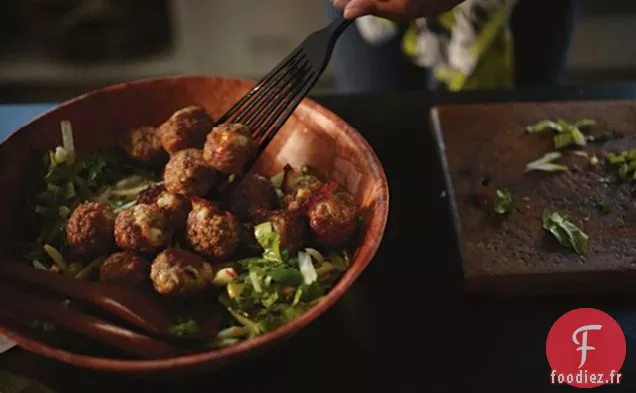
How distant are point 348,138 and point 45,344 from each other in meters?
0.53

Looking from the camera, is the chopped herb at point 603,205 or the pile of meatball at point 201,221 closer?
the pile of meatball at point 201,221

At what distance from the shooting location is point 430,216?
48.6 inches

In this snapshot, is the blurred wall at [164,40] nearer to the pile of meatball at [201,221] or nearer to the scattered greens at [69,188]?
the scattered greens at [69,188]

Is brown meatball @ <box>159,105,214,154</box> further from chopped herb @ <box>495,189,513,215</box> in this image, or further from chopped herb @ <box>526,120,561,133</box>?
chopped herb @ <box>526,120,561,133</box>

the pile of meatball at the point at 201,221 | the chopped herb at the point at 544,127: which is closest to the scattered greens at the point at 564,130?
the chopped herb at the point at 544,127

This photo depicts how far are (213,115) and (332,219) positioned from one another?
0.36 meters

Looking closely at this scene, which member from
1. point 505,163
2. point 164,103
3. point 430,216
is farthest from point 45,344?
point 505,163

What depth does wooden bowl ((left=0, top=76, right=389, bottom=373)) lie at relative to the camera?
1.01m

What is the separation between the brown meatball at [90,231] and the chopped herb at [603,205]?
0.77 meters

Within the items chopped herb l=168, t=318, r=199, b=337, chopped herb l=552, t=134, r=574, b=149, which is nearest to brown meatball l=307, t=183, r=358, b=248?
chopped herb l=168, t=318, r=199, b=337

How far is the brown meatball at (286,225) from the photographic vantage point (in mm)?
1003

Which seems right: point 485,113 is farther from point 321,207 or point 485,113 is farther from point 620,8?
point 620,8

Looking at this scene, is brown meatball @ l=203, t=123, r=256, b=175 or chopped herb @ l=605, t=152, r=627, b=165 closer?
brown meatball @ l=203, t=123, r=256, b=175

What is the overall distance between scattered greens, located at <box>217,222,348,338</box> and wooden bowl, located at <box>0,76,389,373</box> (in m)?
0.04
